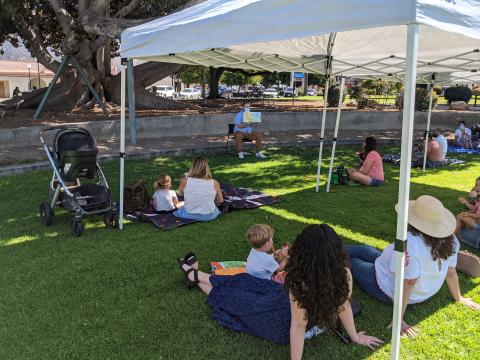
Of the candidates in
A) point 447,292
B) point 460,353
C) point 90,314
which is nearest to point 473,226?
point 447,292

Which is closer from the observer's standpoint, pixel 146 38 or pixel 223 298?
pixel 223 298

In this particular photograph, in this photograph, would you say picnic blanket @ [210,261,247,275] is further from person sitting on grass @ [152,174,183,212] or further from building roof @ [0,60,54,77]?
A: building roof @ [0,60,54,77]

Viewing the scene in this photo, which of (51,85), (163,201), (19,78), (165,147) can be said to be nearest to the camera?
(163,201)

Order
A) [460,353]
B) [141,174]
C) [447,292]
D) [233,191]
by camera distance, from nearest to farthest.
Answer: [460,353]
[447,292]
[233,191]
[141,174]

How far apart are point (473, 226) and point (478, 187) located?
29.4 inches

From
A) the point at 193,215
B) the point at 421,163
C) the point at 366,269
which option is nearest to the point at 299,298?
the point at 366,269

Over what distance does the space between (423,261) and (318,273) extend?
1164mm

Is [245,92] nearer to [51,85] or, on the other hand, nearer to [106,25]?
[51,85]

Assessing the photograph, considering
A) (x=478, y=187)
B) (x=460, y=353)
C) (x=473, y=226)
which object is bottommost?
(x=460, y=353)

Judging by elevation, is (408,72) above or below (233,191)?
above

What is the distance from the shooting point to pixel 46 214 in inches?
232

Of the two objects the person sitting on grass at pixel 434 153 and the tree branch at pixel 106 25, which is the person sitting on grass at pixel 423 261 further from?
the tree branch at pixel 106 25

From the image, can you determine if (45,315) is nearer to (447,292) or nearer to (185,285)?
(185,285)

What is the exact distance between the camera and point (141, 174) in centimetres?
908
